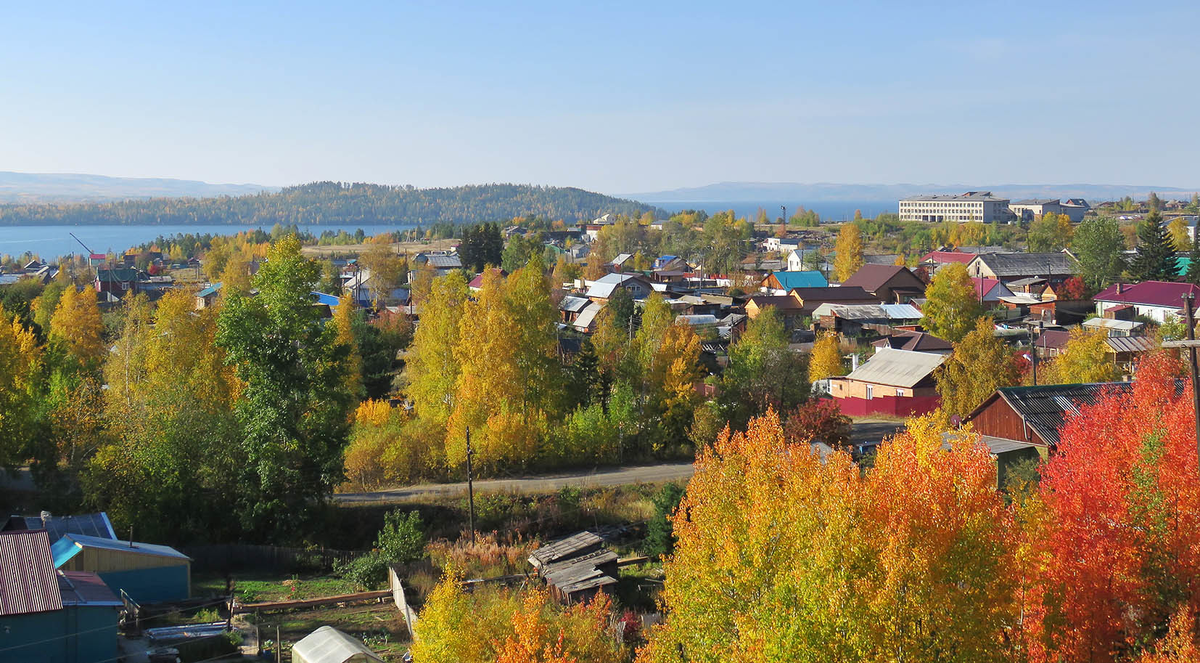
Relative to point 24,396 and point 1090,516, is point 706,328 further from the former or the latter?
point 1090,516

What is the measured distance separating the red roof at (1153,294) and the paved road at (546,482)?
30.0 metres

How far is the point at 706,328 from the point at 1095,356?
1945 centimetres

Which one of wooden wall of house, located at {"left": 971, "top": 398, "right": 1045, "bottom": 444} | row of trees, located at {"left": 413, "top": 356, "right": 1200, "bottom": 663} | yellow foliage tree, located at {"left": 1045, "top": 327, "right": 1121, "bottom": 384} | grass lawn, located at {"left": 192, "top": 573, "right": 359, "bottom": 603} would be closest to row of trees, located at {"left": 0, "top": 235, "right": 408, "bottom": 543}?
grass lawn, located at {"left": 192, "top": 573, "right": 359, "bottom": 603}

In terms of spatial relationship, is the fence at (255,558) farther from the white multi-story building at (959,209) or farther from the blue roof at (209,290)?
the white multi-story building at (959,209)

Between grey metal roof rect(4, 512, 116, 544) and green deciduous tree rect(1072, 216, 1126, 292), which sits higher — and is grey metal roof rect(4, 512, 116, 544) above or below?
below

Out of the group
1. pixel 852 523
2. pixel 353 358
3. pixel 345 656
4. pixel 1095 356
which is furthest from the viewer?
pixel 353 358

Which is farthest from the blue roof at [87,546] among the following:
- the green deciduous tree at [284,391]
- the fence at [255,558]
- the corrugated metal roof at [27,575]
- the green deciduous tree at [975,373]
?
the green deciduous tree at [975,373]

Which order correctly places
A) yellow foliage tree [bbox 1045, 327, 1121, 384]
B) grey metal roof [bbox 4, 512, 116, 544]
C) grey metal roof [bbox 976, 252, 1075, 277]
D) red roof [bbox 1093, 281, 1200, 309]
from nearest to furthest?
grey metal roof [bbox 4, 512, 116, 544] < yellow foliage tree [bbox 1045, 327, 1121, 384] < red roof [bbox 1093, 281, 1200, 309] < grey metal roof [bbox 976, 252, 1075, 277]

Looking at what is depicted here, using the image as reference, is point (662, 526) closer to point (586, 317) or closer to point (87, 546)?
point (87, 546)

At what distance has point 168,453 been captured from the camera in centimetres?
2156

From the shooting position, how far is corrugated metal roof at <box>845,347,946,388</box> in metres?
32.4

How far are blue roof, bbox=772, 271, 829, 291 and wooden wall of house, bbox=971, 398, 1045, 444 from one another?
38.6 m

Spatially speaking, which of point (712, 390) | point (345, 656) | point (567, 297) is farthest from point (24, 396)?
point (567, 297)

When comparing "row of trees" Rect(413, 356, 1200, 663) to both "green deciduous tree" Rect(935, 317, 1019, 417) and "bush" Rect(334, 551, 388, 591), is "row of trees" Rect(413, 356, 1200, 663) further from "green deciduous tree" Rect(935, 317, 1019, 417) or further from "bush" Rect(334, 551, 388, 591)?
"green deciduous tree" Rect(935, 317, 1019, 417)
